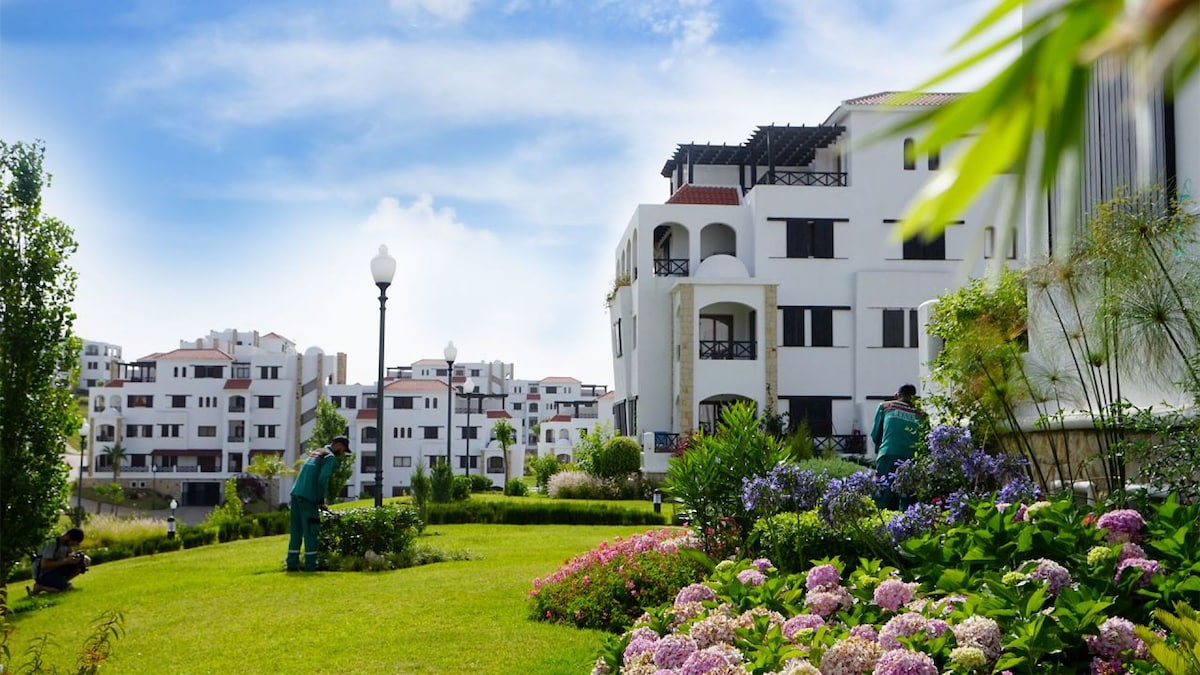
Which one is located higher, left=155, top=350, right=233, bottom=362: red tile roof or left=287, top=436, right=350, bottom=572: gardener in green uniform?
Result: left=155, top=350, right=233, bottom=362: red tile roof

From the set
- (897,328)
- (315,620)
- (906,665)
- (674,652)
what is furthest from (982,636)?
(897,328)

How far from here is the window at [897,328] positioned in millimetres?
33625

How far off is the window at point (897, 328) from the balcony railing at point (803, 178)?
4.50 metres

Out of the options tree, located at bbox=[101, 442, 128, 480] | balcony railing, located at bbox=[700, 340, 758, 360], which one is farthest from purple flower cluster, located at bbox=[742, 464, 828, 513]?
tree, located at bbox=[101, 442, 128, 480]

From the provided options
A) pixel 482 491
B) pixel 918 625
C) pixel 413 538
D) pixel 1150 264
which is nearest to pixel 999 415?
pixel 1150 264

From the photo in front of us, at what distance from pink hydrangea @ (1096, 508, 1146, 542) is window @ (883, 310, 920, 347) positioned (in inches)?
1114

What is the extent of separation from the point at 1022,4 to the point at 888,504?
10.6 metres

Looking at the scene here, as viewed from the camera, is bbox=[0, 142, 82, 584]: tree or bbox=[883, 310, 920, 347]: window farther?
bbox=[883, 310, 920, 347]: window

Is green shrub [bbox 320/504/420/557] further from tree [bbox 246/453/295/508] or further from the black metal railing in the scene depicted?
tree [bbox 246/453/295/508]

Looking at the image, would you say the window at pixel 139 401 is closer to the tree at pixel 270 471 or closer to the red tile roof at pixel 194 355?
the red tile roof at pixel 194 355

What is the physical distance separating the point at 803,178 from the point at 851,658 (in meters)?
32.6

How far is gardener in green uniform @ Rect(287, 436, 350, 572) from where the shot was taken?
1391 centimetres

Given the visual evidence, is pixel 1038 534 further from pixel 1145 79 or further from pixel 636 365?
pixel 636 365

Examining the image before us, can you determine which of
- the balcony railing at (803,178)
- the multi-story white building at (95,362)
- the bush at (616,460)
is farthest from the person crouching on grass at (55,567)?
the multi-story white building at (95,362)
